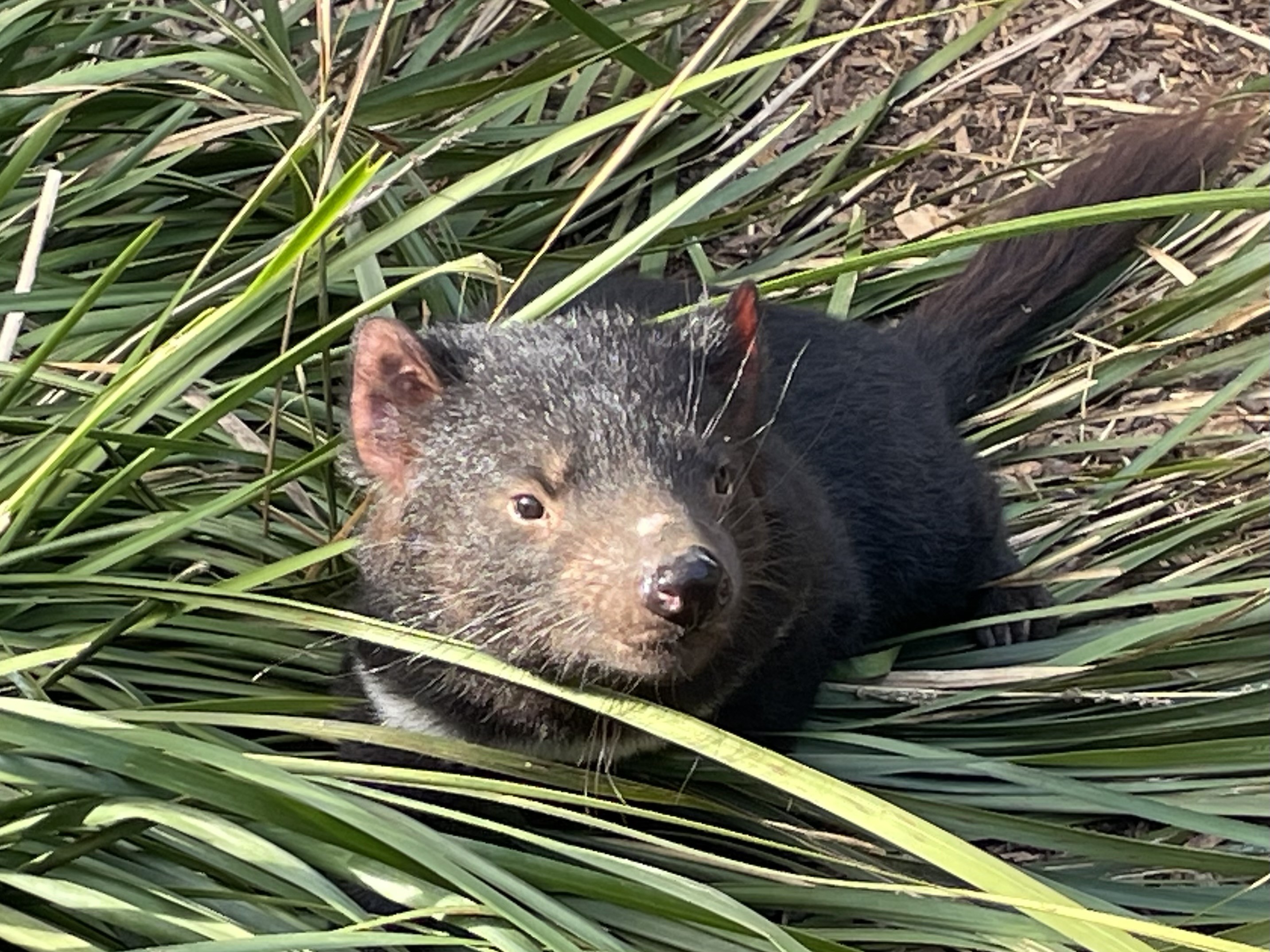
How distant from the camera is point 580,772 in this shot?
2.45 metres

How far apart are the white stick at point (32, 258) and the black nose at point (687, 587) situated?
4.36 ft

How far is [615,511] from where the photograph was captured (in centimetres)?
211

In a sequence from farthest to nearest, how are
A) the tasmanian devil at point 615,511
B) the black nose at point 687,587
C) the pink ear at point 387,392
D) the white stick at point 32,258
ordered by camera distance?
the white stick at point 32,258 → the pink ear at point 387,392 → the tasmanian devil at point 615,511 → the black nose at point 687,587

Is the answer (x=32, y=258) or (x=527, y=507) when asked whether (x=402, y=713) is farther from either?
(x=32, y=258)

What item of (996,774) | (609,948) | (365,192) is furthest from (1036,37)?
(609,948)

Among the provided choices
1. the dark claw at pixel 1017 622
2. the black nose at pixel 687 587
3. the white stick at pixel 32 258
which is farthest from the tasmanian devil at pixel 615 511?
the white stick at pixel 32 258

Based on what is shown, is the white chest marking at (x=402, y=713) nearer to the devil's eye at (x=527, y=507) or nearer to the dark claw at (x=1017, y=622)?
the devil's eye at (x=527, y=507)

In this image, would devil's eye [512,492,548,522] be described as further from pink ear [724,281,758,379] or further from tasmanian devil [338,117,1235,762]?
pink ear [724,281,758,379]

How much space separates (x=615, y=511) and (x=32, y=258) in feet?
4.20

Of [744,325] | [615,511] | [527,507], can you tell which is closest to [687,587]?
[615,511]

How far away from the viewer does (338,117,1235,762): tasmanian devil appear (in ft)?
6.90

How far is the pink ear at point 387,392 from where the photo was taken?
2301 millimetres

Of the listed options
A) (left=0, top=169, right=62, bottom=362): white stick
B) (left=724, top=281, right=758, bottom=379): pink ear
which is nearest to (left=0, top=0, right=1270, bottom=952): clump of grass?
(left=0, top=169, right=62, bottom=362): white stick

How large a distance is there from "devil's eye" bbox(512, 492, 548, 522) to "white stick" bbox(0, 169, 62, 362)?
3.42 feet
